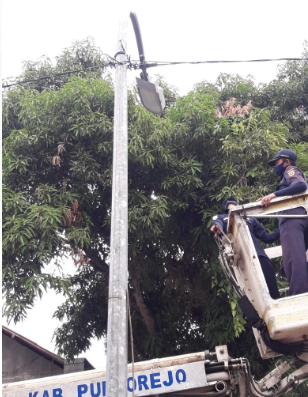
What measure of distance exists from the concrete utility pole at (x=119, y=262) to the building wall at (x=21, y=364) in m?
7.60

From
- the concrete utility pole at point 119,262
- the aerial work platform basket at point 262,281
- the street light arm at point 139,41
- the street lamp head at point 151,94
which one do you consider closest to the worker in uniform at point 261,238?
the aerial work platform basket at point 262,281

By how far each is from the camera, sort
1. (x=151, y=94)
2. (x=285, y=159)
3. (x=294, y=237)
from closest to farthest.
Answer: (x=294, y=237), (x=285, y=159), (x=151, y=94)

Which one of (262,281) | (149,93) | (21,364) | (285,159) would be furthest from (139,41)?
(21,364)

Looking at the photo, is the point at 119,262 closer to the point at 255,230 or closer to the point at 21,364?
the point at 255,230

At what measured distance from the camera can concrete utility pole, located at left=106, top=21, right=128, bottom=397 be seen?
338 centimetres

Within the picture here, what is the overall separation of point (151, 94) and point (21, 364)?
7759 millimetres

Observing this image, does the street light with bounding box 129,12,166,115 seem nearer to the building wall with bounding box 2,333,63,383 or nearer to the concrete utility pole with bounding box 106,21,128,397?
the concrete utility pole with bounding box 106,21,128,397

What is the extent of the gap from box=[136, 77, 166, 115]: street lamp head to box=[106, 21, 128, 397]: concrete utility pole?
0.51 m

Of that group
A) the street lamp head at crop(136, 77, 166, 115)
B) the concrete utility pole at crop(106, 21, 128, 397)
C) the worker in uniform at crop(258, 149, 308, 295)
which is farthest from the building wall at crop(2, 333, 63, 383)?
the worker in uniform at crop(258, 149, 308, 295)

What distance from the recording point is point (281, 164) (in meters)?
4.81

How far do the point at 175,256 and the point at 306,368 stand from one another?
5.35 m

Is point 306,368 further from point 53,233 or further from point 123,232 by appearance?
point 53,233

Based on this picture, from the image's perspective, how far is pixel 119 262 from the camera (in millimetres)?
3766

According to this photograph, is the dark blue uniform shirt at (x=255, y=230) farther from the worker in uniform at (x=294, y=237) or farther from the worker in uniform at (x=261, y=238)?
the worker in uniform at (x=294, y=237)
